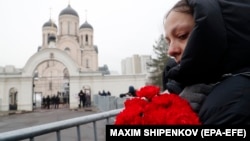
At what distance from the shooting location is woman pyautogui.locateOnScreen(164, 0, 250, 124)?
839 millimetres

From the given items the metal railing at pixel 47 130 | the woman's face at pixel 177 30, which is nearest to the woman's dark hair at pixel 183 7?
the woman's face at pixel 177 30

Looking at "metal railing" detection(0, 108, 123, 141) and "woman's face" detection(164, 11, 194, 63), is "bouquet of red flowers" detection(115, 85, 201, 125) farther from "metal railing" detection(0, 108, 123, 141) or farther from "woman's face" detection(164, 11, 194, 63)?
"metal railing" detection(0, 108, 123, 141)

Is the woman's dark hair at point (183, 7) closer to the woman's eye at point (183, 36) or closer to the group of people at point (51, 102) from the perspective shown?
the woman's eye at point (183, 36)

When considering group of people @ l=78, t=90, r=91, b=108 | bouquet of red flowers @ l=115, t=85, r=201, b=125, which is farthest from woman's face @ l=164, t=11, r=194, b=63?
group of people @ l=78, t=90, r=91, b=108

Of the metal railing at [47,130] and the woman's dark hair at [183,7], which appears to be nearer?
the woman's dark hair at [183,7]

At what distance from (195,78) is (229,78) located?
0.42ft

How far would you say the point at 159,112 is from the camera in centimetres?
91

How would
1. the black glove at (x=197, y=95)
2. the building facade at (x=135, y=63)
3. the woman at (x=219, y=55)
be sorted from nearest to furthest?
the woman at (x=219, y=55)
the black glove at (x=197, y=95)
the building facade at (x=135, y=63)

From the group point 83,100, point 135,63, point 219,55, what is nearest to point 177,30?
point 219,55

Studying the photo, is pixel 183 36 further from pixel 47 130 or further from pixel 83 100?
pixel 83 100

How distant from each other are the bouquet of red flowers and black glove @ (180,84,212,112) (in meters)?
0.03

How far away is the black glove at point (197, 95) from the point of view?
956mm

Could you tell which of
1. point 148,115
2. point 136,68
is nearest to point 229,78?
point 148,115

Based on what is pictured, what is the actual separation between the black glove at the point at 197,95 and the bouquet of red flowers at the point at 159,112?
1.3 inches
